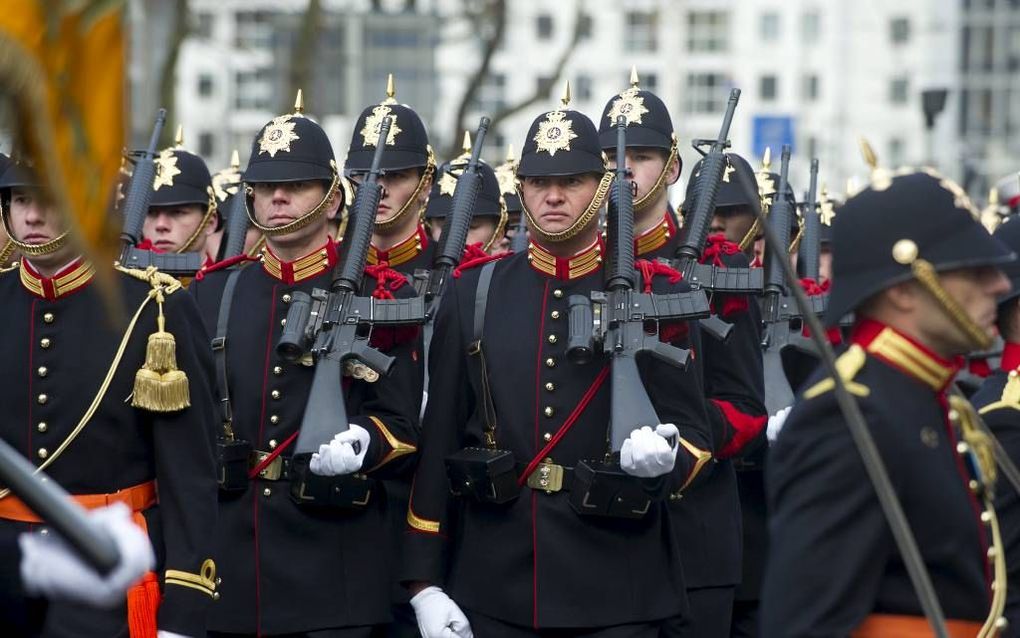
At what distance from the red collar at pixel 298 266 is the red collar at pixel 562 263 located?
86cm

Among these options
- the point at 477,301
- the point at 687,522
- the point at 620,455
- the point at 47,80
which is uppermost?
the point at 47,80

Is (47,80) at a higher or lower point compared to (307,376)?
higher

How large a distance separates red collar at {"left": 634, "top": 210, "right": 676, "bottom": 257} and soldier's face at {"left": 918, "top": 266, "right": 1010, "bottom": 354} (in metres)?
3.73

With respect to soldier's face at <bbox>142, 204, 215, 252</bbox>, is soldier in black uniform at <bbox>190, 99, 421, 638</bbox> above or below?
below

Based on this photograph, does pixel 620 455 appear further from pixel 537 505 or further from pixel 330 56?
pixel 330 56

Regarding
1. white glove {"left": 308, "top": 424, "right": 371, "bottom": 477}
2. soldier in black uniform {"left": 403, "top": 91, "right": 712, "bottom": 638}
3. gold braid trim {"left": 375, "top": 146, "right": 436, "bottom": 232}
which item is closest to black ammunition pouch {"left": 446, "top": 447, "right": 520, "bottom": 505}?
soldier in black uniform {"left": 403, "top": 91, "right": 712, "bottom": 638}

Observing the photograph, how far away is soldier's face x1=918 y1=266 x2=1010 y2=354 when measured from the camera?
181 inches

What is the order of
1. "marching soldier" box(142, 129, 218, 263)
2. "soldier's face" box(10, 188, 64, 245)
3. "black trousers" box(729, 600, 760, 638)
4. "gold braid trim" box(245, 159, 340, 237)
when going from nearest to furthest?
"soldier's face" box(10, 188, 64, 245), "gold braid trim" box(245, 159, 340, 237), "black trousers" box(729, 600, 760, 638), "marching soldier" box(142, 129, 218, 263)

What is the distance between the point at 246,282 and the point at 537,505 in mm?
1510

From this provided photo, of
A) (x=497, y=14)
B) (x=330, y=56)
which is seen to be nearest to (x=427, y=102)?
(x=330, y=56)

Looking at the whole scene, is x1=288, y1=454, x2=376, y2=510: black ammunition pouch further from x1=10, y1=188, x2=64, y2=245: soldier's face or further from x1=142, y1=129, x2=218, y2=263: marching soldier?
x1=142, y1=129, x2=218, y2=263: marching soldier

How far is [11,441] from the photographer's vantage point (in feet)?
19.7

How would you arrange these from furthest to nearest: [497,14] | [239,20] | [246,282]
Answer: [239,20]
[497,14]
[246,282]

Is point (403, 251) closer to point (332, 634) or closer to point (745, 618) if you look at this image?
point (745, 618)
